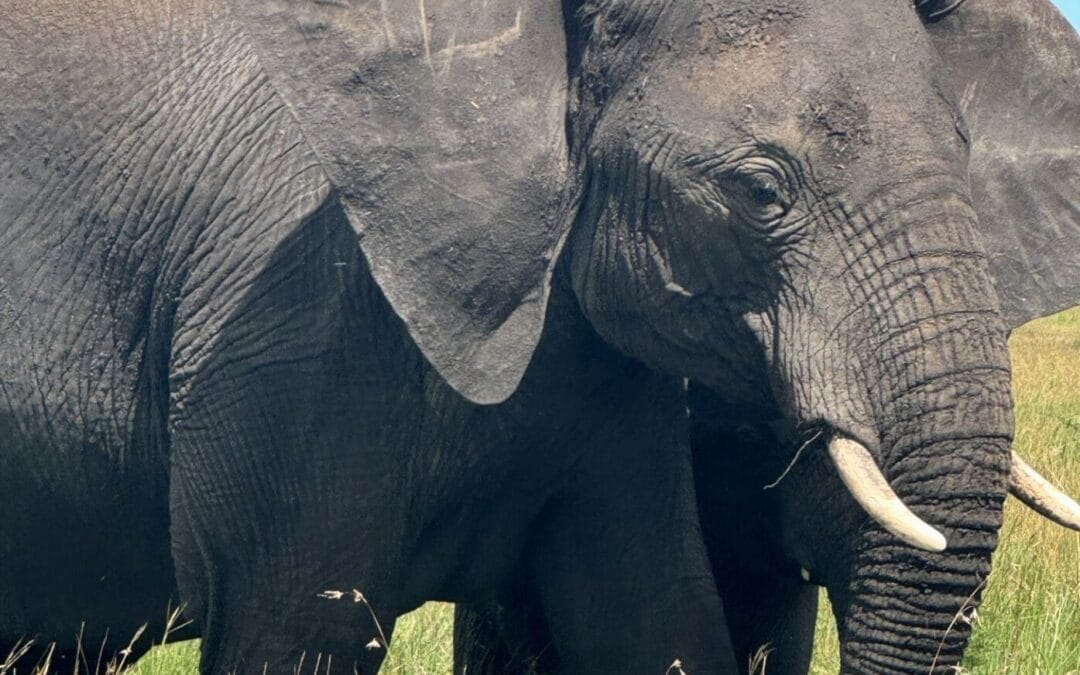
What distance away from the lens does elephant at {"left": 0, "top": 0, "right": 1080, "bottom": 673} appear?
4.18 meters

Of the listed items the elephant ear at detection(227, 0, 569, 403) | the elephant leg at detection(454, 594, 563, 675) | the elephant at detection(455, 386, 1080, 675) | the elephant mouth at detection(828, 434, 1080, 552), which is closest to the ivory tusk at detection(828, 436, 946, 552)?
the elephant mouth at detection(828, 434, 1080, 552)

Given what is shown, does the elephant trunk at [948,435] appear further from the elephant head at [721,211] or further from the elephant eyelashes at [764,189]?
the elephant eyelashes at [764,189]

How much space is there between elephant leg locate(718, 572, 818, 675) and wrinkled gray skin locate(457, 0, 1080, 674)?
0.88 meters

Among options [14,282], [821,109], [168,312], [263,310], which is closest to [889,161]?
[821,109]

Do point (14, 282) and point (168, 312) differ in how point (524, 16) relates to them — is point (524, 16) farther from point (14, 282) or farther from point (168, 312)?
point (14, 282)

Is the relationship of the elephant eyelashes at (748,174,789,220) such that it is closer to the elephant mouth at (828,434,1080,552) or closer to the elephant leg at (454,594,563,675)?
the elephant mouth at (828,434,1080,552)

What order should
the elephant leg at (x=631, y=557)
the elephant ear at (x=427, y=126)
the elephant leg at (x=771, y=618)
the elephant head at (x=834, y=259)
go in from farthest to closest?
the elephant leg at (x=771, y=618)
the elephant leg at (x=631, y=557)
the elephant ear at (x=427, y=126)
the elephant head at (x=834, y=259)

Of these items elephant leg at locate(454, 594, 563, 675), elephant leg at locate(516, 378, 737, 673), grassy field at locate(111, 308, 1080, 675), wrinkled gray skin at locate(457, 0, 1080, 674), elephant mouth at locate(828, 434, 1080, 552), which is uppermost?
wrinkled gray skin at locate(457, 0, 1080, 674)

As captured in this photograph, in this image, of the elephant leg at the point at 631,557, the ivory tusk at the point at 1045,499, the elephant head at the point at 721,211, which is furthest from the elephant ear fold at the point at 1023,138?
the elephant leg at the point at 631,557

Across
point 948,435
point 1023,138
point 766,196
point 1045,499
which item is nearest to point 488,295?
point 766,196

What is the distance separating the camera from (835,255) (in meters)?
4.21

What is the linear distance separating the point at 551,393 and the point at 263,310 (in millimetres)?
633

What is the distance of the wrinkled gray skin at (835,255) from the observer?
409 centimetres

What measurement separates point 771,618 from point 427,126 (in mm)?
1816
